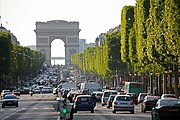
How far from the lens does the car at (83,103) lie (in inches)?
2424

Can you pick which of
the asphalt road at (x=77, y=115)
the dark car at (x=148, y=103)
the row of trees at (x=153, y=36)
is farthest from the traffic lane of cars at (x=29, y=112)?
the row of trees at (x=153, y=36)

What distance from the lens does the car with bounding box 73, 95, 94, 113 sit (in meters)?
61.6

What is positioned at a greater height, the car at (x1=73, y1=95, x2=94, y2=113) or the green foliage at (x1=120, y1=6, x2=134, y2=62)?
the green foliage at (x1=120, y1=6, x2=134, y2=62)

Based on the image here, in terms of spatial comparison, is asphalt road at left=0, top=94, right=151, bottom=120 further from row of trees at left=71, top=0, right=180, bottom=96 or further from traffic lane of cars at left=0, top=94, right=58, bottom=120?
row of trees at left=71, top=0, right=180, bottom=96

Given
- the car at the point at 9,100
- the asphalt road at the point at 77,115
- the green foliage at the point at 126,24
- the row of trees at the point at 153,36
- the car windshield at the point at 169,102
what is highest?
the green foliage at the point at 126,24

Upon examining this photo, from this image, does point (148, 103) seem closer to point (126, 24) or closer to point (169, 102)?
point (169, 102)

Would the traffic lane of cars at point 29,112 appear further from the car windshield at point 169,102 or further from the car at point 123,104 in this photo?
the car windshield at point 169,102

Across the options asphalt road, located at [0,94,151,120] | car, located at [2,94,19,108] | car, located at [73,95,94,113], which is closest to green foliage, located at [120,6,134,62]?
car, located at [2,94,19,108]

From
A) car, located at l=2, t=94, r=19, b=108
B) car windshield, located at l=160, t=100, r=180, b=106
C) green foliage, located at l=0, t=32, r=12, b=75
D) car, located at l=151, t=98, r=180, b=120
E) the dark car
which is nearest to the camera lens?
car, located at l=151, t=98, r=180, b=120

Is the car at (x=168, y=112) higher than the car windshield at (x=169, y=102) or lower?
lower

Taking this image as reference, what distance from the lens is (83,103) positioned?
6194 centimetres

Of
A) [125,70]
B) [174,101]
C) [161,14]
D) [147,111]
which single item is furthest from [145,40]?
[125,70]

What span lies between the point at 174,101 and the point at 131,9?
6153 cm

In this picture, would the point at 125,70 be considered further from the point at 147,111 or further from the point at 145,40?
the point at 147,111
